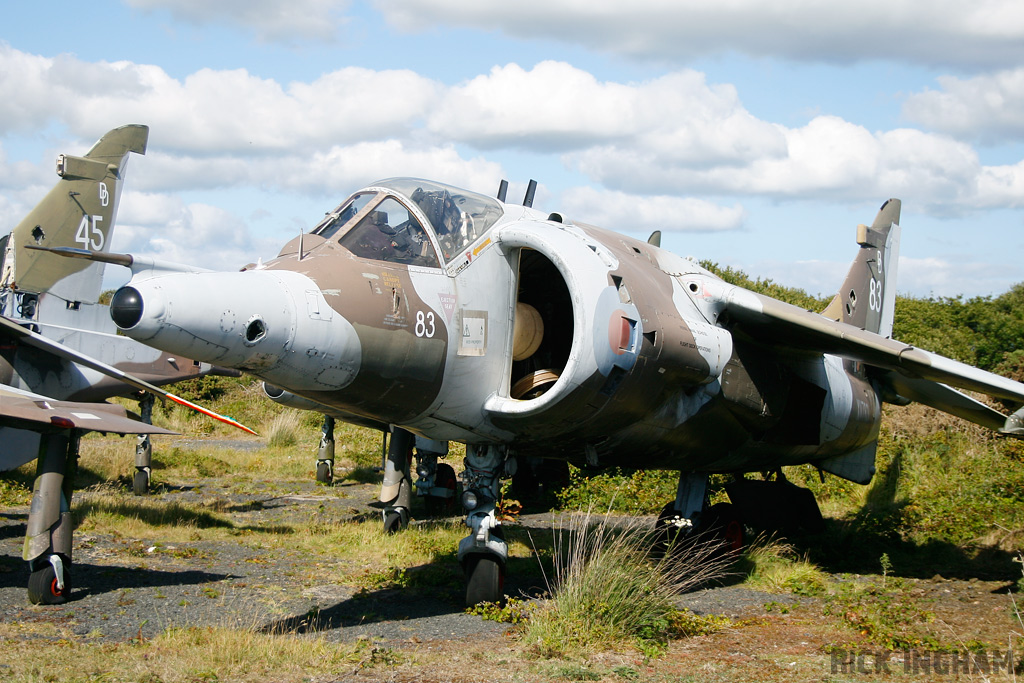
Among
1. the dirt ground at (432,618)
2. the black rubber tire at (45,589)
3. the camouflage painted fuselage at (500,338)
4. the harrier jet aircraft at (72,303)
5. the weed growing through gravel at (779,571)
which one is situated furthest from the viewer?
the harrier jet aircraft at (72,303)

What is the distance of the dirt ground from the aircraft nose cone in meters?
2.53

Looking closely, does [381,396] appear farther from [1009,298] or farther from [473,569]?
[1009,298]

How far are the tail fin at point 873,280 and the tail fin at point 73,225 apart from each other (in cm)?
1135

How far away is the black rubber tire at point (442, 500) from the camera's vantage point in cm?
1355

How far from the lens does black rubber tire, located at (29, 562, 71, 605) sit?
741 cm

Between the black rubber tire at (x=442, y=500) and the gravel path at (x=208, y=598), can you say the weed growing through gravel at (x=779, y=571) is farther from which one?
the black rubber tire at (x=442, y=500)

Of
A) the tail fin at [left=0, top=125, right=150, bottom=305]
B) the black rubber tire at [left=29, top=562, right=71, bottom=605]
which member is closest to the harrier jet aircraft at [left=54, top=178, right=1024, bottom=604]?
the black rubber tire at [left=29, top=562, right=71, bottom=605]

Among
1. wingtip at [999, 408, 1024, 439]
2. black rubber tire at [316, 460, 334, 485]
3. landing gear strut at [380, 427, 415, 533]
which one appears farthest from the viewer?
black rubber tire at [316, 460, 334, 485]

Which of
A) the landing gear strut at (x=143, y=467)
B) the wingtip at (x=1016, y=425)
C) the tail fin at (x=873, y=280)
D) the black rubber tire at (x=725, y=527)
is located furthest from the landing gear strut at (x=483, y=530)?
the landing gear strut at (x=143, y=467)

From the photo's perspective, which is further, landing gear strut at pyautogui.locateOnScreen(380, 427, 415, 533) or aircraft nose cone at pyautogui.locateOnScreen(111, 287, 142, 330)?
landing gear strut at pyautogui.locateOnScreen(380, 427, 415, 533)

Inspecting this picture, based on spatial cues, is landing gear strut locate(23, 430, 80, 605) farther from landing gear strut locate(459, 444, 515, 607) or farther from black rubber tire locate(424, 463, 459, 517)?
black rubber tire locate(424, 463, 459, 517)

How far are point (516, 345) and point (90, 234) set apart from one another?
31.4 feet

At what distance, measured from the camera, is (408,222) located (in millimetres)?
6953

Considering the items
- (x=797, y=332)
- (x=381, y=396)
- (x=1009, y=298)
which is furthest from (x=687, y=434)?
(x=1009, y=298)
